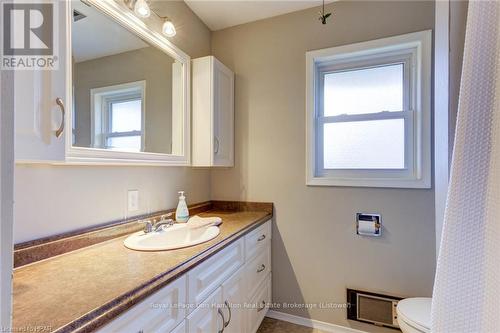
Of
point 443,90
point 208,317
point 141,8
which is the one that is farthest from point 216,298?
point 141,8

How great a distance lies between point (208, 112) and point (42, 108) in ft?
3.83

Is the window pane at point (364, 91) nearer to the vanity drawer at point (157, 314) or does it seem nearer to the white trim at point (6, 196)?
the vanity drawer at point (157, 314)

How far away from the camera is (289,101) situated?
76.7 inches

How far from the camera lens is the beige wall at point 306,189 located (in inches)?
64.9

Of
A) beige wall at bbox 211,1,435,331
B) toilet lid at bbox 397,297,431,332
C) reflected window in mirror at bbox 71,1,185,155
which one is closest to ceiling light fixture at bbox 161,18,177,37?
reflected window in mirror at bbox 71,1,185,155

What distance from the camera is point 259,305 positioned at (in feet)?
5.66

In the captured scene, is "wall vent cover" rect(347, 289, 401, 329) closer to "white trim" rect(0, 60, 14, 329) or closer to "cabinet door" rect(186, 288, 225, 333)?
"cabinet door" rect(186, 288, 225, 333)

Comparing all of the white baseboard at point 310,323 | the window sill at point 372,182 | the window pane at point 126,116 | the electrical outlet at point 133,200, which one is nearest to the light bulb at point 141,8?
the window pane at point 126,116

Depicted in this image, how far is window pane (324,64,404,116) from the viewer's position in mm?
1769

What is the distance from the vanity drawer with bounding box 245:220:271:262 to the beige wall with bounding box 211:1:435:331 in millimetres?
117

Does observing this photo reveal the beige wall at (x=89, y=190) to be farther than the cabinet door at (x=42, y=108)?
Yes

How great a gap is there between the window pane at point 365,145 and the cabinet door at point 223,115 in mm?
783

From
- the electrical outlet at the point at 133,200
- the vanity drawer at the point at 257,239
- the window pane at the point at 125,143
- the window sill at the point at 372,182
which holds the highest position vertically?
the window pane at the point at 125,143

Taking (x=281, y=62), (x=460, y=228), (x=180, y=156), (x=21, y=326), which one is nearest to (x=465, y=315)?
(x=460, y=228)
